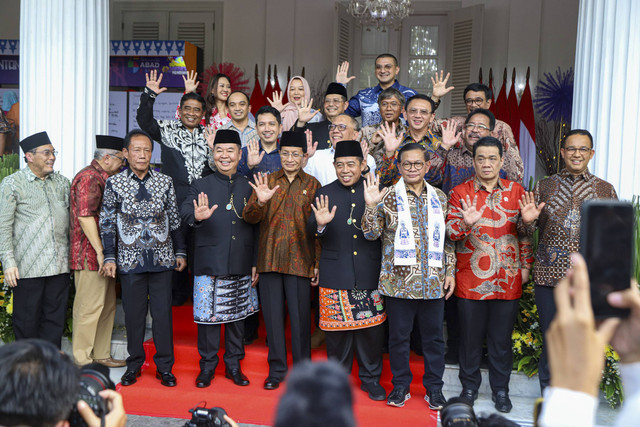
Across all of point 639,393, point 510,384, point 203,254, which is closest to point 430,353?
point 510,384

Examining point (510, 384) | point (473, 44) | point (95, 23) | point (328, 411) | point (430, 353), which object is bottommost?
point (510, 384)

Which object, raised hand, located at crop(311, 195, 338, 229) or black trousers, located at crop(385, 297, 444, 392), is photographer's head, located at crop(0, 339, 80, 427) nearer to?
raised hand, located at crop(311, 195, 338, 229)

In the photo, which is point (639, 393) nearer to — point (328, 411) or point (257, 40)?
point (328, 411)

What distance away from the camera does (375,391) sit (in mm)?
4203

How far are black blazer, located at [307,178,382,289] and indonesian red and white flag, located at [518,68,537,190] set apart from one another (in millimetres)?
4706

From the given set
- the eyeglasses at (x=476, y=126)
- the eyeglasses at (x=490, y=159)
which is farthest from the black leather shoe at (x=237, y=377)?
the eyeglasses at (x=476, y=126)

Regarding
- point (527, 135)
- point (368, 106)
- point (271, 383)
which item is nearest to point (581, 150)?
point (368, 106)

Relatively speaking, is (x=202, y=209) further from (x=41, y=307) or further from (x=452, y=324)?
(x=452, y=324)

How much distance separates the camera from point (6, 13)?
32.8 feet

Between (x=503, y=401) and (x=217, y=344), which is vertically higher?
(x=217, y=344)

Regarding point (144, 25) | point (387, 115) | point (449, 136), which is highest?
point (144, 25)

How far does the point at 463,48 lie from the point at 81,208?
20.8 ft

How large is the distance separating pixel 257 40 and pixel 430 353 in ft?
22.0

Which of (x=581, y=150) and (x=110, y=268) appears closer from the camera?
(x=581, y=150)
